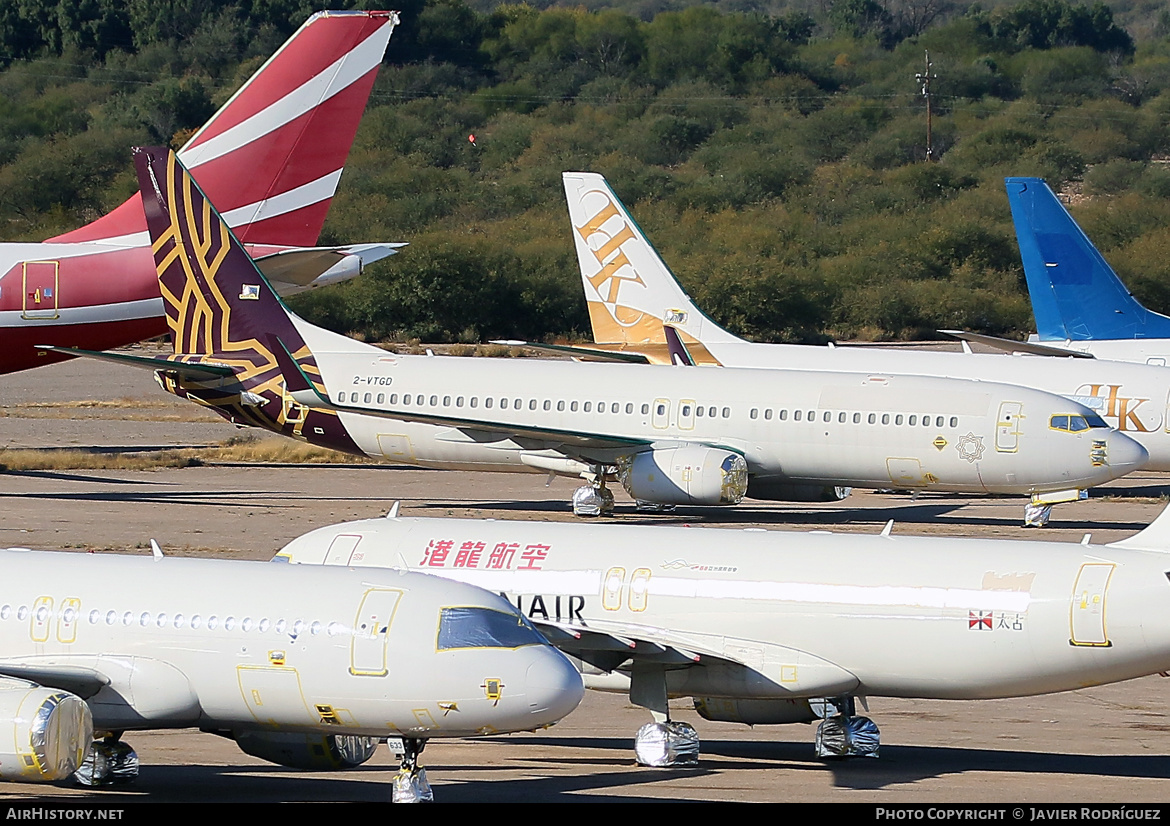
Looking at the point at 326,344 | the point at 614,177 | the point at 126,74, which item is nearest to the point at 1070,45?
the point at 614,177

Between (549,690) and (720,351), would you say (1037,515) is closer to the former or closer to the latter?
(720,351)

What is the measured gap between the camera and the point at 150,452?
5109 cm

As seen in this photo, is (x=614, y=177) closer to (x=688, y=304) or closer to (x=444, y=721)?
(x=688, y=304)

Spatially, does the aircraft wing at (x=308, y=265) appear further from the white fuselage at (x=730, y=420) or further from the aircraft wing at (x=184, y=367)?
the aircraft wing at (x=184, y=367)

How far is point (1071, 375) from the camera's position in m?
41.0

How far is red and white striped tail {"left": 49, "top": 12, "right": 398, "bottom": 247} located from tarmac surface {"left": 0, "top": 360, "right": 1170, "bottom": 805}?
254 inches

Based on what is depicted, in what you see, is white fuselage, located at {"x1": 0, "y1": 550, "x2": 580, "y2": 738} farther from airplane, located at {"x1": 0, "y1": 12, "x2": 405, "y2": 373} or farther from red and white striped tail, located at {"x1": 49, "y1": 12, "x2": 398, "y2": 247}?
red and white striped tail, located at {"x1": 49, "y1": 12, "x2": 398, "y2": 247}

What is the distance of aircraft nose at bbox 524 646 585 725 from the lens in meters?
16.5

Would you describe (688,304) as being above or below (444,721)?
above

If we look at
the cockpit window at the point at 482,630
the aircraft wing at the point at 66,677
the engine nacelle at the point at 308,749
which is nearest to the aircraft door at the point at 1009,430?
the cockpit window at the point at 482,630
